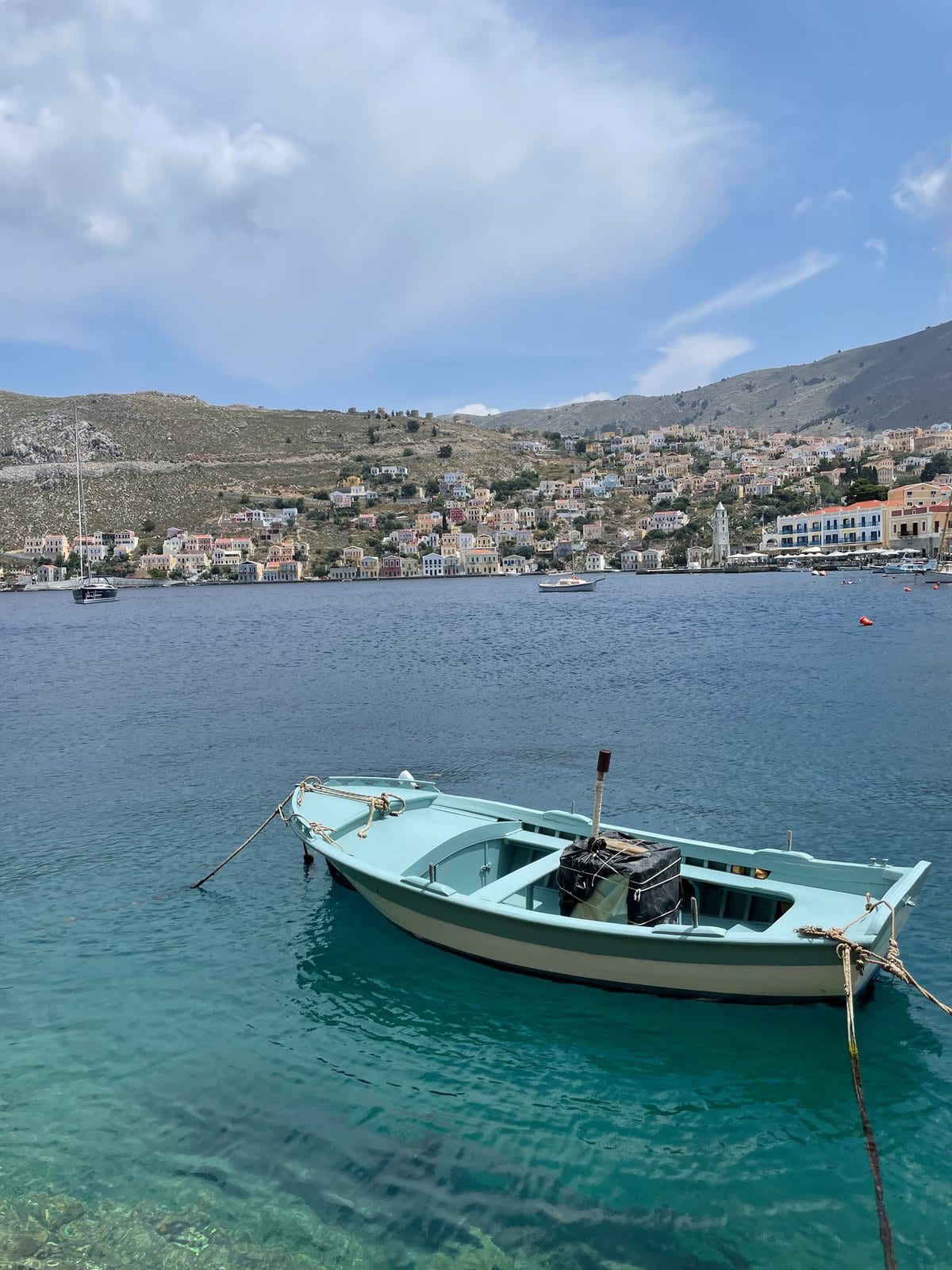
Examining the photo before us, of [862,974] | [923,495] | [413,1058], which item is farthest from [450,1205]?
[923,495]

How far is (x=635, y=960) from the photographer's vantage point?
8.62m

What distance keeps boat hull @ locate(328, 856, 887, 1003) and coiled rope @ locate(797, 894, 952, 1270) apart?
113mm

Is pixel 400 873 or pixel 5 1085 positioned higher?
pixel 400 873

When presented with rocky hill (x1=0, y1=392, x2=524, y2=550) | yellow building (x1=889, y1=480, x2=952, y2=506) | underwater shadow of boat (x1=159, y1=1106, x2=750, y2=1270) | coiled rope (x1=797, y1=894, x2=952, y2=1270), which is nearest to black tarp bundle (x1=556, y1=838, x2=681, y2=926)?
coiled rope (x1=797, y1=894, x2=952, y2=1270)

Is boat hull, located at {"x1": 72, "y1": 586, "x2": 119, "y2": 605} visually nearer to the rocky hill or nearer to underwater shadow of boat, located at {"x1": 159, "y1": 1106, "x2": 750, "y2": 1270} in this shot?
the rocky hill

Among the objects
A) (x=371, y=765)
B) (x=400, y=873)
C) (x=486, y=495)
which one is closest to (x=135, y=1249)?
(x=400, y=873)

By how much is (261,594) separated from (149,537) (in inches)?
2301

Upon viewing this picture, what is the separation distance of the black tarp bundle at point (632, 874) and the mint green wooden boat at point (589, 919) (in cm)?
37

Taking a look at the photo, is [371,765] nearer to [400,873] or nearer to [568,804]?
[568,804]

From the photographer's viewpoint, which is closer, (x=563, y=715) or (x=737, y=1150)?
(x=737, y=1150)

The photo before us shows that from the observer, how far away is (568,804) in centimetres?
1625

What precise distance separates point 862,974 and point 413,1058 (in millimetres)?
4299

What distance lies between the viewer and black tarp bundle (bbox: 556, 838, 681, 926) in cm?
902

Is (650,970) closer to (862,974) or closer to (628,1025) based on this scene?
(628,1025)
